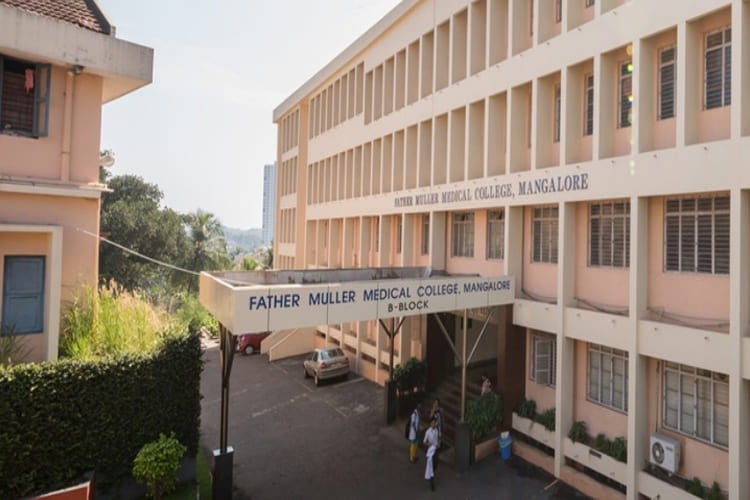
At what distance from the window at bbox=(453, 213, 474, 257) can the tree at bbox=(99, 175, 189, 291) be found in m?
30.7

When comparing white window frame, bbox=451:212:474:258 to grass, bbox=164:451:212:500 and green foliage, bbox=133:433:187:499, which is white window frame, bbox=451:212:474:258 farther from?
green foliage, bbox=133:433:187:499

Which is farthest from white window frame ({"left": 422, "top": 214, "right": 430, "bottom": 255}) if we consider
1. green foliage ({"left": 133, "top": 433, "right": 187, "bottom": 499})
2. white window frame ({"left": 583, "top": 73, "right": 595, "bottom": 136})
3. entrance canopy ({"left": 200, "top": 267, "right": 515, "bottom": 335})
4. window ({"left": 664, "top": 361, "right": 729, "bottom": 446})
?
green foliage ({"left": 133, "top": 433, "right": 187, "bottom": 499})

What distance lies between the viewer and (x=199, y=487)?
10594 mm

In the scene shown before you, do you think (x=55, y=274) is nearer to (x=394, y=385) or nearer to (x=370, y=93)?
(x=394, y=385)

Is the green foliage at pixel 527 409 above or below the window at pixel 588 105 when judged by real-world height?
below

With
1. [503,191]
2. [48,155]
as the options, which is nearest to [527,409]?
[503,191]

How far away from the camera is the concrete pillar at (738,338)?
8406 mm

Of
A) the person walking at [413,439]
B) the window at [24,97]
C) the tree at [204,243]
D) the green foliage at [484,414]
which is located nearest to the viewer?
the window at [24,97]

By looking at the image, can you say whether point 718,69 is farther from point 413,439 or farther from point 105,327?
point 105,327

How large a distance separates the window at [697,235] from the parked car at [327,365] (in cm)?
1354

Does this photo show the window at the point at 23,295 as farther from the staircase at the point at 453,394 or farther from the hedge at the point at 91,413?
the staircase at the point at 453,394

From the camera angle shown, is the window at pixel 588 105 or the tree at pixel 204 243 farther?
the tree at pixel 204 243

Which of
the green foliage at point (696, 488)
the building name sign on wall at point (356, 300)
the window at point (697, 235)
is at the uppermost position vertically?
the window at point (697, 235)

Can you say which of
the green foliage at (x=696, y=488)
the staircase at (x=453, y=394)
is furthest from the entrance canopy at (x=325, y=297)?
the green foliage at (x=696, y=488)
